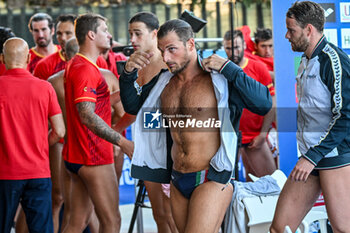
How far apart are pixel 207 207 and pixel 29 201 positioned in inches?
62.2

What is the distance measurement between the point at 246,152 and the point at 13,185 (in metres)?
2.91

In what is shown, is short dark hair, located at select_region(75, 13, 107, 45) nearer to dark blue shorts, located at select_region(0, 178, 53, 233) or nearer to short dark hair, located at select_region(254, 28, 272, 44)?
dark blue shorts, located at select_region(0, 178, 53, 233)

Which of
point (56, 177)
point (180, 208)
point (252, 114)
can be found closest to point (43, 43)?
point (56, 177)

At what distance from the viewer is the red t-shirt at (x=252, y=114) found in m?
6.46

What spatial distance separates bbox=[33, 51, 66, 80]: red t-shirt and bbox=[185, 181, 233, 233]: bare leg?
2860 mm

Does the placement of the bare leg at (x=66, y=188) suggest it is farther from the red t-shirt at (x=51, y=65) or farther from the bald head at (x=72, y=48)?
the red t-shirt at (x=51, y=65)

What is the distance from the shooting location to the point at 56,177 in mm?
5680

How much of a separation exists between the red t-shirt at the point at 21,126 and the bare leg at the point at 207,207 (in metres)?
1.42

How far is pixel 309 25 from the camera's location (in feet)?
12.5

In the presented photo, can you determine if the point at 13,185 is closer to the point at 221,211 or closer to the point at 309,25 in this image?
the point at 221,211

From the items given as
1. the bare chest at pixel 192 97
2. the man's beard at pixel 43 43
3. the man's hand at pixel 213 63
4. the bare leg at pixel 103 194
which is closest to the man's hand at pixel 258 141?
the bare leg at pixel 103 194

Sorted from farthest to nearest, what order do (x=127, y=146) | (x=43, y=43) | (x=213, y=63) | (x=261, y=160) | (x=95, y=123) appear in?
1. (x=43, y=43)
2. (x=261, y=160)
3. (x=95, y=123)
4. (x=127, y=146)
5. (x=213, y=63)

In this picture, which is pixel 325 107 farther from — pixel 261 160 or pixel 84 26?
pixel 261 160

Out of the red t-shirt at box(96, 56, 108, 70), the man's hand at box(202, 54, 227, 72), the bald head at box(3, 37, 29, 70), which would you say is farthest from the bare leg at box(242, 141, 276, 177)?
the man's hand at box(202, 54, 227, 72)
